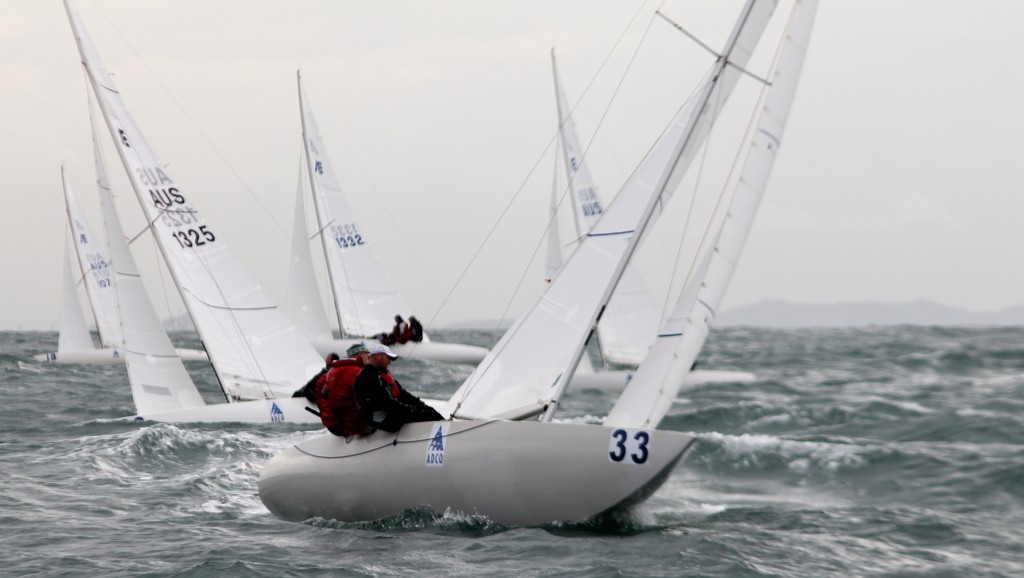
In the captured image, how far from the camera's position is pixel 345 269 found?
1134 inches

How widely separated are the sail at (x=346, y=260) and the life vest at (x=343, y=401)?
19812mm

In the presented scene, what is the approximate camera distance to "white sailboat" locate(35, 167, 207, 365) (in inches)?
1139

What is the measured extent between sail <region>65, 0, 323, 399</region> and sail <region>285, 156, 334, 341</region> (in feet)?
42.3

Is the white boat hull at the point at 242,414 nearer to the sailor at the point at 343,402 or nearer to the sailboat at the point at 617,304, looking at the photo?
the sailor at the point at 343,402

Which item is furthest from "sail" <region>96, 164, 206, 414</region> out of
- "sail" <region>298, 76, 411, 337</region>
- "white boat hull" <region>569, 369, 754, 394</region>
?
"sail" <region>298, 76, 411, 337</region>

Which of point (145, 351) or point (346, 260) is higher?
point (346, 260)

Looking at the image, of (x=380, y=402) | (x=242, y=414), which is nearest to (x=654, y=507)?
(x=380, y=402)

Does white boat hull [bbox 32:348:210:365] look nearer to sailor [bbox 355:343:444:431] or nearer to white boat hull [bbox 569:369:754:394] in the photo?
white boat hull [bbox 569:369:754:394]

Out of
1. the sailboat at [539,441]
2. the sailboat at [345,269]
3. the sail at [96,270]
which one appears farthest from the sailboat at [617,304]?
the sail at [96,270]

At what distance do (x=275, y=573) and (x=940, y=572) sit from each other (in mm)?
4388

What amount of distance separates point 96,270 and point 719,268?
83.2 ft

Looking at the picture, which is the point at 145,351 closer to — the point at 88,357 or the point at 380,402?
the point at 380,402

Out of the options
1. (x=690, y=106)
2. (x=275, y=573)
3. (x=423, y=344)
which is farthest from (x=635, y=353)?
(x=275, y=573)

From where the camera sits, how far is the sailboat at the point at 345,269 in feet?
90.4
